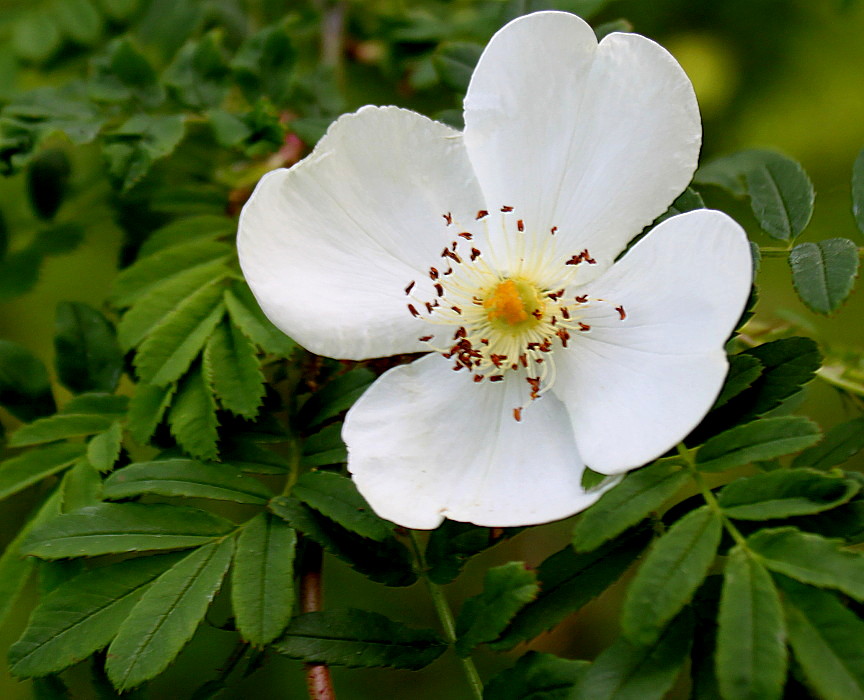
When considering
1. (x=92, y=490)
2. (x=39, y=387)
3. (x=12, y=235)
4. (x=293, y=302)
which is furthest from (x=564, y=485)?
(x=12, y=235)

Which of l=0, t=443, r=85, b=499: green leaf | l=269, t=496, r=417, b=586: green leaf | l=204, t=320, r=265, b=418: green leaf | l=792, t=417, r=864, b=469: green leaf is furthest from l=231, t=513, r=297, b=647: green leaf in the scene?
l=792, t=417, r=864, b=469: green leaf

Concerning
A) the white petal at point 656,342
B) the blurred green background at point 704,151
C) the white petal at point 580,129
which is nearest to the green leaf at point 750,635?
the white petal at point 656,342

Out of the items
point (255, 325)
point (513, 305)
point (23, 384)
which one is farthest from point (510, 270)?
point (23, 384)

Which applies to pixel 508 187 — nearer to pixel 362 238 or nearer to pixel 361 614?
pixel 362 238

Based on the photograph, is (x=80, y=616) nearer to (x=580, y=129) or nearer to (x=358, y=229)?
(x=358, y=229)

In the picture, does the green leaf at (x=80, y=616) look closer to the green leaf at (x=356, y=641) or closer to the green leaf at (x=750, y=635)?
the green leaf at (x=356, y=641)

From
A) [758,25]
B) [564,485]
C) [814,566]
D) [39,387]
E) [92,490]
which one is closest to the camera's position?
[814,566]
